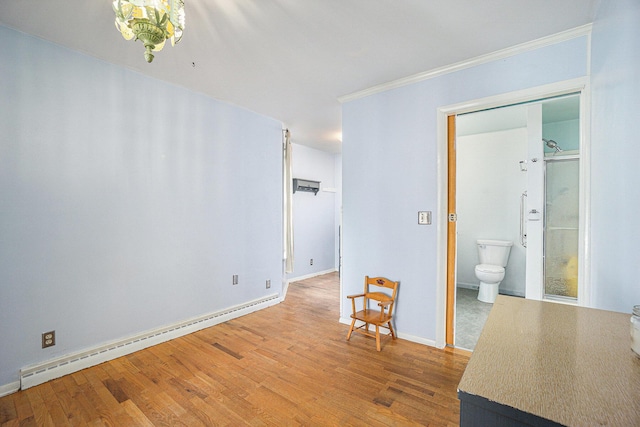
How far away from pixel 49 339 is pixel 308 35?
2900 millimetres

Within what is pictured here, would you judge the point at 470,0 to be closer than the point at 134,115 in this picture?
Yes

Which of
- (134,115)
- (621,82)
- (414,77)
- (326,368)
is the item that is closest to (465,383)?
(621,82)

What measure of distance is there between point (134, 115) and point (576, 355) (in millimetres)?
3206

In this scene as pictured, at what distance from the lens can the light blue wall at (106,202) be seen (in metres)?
1.99

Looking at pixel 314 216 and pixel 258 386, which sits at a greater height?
pixel 314 216

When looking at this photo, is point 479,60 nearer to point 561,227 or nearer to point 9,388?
point 561,227

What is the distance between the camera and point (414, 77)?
8.63 feet

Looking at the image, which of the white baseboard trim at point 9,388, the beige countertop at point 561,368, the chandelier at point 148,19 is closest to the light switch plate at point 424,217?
the beige countertop at point 561,368

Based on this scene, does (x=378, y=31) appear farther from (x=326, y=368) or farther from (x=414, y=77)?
(x=326, y=368)

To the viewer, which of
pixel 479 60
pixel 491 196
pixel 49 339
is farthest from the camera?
pixel 491 196

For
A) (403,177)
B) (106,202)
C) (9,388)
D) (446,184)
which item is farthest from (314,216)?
(9,388)

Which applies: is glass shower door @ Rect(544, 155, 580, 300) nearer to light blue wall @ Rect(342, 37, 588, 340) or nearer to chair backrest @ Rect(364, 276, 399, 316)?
light blue wall @ Rect(342, 37, 588, 340)

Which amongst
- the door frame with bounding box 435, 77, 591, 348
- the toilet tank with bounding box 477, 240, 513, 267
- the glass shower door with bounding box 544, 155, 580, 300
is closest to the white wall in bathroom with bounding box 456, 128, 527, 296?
the toilet tank with bounding box 477, 240, 513, 267

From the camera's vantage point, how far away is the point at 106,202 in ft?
7.80
